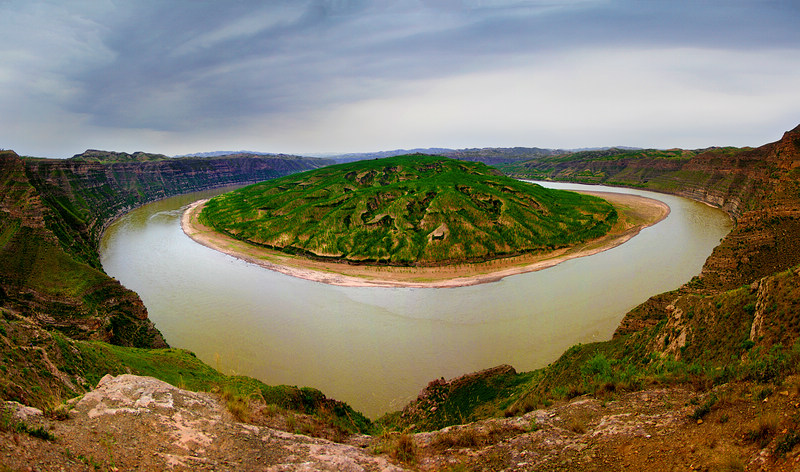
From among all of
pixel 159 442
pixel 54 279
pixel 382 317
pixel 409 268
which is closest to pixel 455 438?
pixel 159 442

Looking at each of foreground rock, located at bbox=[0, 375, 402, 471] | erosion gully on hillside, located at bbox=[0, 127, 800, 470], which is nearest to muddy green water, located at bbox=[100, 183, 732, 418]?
erosion gully on hillside, located at bbox=[0, 127, 800, 470]

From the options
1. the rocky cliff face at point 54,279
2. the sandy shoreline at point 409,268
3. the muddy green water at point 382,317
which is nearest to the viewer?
the rocky cliff face at point 54,279

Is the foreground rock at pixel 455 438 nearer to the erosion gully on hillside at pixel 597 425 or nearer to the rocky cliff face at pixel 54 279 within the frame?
the erosion gully on hillside at pixel 597 425

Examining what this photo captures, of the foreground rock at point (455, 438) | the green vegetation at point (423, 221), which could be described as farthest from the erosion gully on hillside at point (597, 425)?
the green vegetation at point (423, 221)

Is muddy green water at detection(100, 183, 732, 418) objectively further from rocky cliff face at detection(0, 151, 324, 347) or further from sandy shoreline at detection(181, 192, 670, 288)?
rocky cliff face at detection(0, 151, 324, 347)

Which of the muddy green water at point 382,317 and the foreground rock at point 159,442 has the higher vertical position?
the foreground rock at point 159,442

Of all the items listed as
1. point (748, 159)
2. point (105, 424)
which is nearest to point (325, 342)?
point (105, 424)

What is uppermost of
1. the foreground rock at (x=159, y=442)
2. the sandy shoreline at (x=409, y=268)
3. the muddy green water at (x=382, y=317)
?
the foreground rock at (x=159, y=442)

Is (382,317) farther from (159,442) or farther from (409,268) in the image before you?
(159,442)
